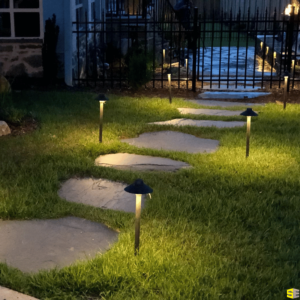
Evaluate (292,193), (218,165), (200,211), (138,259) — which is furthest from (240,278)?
(218,165)

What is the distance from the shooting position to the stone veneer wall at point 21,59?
1086 cm

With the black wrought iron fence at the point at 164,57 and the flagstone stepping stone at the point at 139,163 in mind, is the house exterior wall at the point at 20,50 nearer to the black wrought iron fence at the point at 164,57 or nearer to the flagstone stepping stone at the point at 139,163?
the black wrought iron fence at the point at 164,57

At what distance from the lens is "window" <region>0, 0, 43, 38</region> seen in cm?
1077

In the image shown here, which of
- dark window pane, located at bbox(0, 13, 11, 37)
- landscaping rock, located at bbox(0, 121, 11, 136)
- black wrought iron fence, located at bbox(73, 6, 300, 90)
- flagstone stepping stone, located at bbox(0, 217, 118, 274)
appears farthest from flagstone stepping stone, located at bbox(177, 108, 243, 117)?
flagstone stepping stone, located at bbox(0, 217, 118, 274)

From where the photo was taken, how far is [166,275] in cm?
326

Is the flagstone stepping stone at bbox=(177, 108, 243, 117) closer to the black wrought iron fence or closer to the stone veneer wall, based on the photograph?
the black wrought iron fence

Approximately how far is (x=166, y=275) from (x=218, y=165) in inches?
99.4

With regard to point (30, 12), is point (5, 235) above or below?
below

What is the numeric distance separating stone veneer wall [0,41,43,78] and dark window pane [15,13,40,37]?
22cm

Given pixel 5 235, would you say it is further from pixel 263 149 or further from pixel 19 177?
pixel 263 149

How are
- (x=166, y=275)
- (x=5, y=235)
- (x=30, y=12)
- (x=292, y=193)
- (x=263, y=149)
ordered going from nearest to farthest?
1. (x=166, y=275)
2. (x=5, y=235)
3. (x=292, y=193)
4. (x=263, y=149)
5. (x=30, y=12)

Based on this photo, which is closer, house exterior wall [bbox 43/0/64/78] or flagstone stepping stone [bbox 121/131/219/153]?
flagstone stepping stone [bbox 121/131/219/153]

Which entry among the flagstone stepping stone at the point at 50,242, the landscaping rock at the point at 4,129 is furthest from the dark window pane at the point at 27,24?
the flagstone stepping stone at the point at 50,242

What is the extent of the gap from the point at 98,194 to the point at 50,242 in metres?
1.10
